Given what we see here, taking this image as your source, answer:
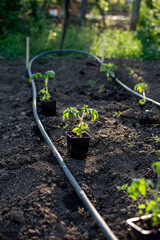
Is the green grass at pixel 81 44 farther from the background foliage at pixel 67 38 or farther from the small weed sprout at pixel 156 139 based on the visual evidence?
the small weed sprout at pixel 156 139

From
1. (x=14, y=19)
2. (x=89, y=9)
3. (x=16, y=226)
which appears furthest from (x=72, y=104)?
(x=89, y=9)

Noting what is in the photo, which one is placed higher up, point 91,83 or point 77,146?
point 91,83

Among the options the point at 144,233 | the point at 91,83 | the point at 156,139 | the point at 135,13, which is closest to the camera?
the point at 144,233

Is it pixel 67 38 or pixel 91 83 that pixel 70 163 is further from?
pixel 67 38

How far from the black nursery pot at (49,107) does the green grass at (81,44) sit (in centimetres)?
324

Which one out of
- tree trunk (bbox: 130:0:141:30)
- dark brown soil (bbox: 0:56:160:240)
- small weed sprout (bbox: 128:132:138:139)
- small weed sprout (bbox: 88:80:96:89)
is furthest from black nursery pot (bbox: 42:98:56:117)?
tree trunk (bbox: 130:0:141:30)

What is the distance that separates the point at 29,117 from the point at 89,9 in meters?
12.3

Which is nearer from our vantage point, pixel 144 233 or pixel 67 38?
pixel 144 233

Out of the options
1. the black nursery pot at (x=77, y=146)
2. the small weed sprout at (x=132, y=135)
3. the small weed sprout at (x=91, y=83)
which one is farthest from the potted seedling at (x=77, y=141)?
the small weed sprout at (x=91, y=83)

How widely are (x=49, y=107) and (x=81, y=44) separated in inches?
162

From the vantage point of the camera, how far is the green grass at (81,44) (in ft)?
23.0

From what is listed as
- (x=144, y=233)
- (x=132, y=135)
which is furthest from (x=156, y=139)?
(x=144, y=233)

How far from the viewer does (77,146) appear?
2912 millimetres

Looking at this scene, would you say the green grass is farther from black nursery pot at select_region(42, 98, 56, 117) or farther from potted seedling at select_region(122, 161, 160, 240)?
potted seedling at select_region(122, 161, 160, 240)
